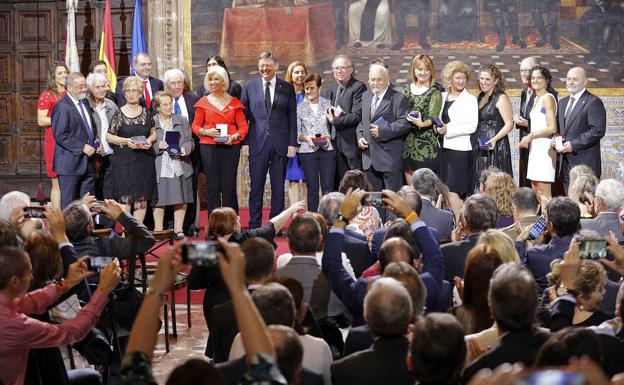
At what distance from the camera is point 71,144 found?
11.1 metres

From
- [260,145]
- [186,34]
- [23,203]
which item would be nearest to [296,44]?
[186,34]

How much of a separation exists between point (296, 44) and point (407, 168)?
4488 millimetres

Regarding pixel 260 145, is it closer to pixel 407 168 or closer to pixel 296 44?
pixel 407 168

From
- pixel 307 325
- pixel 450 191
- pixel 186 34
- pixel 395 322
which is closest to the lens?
pixel 395 322

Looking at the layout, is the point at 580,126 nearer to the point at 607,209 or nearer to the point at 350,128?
the point at 350,128

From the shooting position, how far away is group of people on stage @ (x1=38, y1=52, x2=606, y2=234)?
10938 millimetres

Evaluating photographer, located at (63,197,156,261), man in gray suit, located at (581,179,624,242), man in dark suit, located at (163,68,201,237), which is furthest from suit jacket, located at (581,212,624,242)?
man in dark suit, located at (163,68,201,237)

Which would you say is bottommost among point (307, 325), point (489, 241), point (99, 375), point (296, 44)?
point (99, 375)

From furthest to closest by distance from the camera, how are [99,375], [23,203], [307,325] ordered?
[23,203], [99,375], [307,325]

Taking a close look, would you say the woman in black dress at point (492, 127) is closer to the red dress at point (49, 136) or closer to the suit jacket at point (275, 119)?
the suit jacket at point (275, 119)

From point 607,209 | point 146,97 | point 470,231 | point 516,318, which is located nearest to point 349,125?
point 146,97

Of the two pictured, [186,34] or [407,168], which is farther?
[186,34]

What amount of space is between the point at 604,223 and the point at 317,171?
4.59 m

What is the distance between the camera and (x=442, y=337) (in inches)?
142
